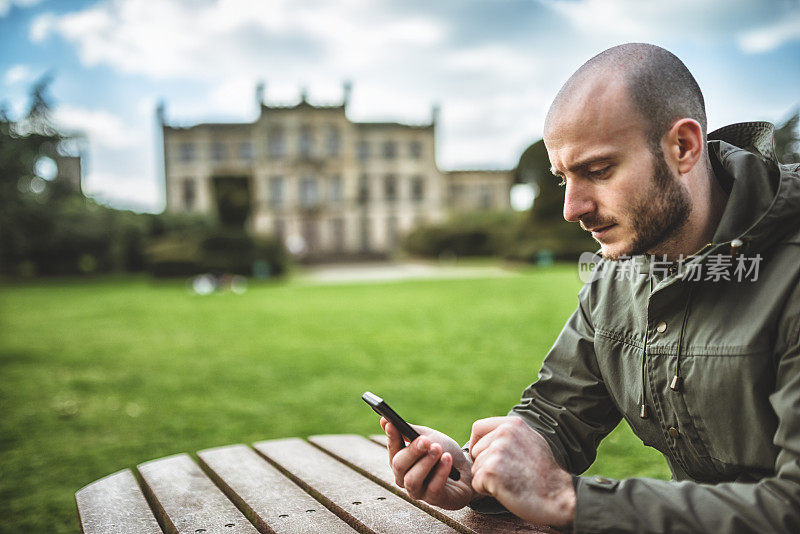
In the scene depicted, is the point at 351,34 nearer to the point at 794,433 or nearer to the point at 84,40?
the point at 84,40

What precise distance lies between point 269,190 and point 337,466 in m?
39.9

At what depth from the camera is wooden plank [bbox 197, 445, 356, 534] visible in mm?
1369

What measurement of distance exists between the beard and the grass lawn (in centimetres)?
254

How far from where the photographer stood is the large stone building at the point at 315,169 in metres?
40.0

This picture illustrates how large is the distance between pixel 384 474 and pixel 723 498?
914mm

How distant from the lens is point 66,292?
1770cm

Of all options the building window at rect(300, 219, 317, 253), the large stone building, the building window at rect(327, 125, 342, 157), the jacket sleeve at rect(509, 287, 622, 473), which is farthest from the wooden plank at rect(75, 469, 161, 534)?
the building window at rect(327, 125, 342, 157)

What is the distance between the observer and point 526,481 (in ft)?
3.71

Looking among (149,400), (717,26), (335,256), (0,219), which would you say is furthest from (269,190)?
(717,26)

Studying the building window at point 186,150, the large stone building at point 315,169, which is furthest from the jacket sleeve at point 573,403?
the building window at point 186,150

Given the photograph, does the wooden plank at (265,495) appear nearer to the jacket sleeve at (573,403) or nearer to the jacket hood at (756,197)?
the jacket sleeve at (573,403)

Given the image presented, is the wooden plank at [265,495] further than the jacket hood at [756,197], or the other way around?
the wooden plank at [265,495]

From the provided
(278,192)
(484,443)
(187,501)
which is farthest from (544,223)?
(278,192)

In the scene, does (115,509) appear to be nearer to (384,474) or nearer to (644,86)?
(384,474)
